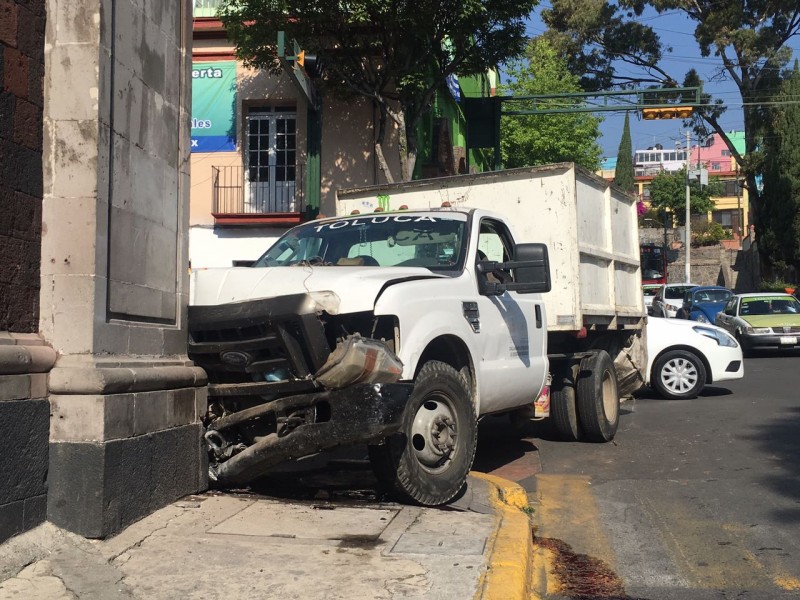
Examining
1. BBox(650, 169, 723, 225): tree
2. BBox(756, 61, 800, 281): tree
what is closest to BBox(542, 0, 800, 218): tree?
BBox(756, 61, 800, 281): tree

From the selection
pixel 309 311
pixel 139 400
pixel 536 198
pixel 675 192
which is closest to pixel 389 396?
pixel 309 311

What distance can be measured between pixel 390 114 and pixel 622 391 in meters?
Result: 9.27

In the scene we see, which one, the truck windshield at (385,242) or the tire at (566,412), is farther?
the tire at (566,412)

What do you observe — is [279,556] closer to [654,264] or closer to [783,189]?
[783,189]

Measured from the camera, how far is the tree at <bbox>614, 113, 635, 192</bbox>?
68.9m

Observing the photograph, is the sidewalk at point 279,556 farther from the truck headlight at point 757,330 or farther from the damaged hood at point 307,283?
the truck headlight at point 757,330

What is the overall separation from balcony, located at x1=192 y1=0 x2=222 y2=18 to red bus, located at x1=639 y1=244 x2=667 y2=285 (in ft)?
95.1

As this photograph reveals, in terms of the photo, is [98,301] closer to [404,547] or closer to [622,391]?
[404,547]

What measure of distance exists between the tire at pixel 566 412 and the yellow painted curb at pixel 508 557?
283 centimetres

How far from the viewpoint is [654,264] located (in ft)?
147

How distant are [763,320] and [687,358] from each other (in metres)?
9.37

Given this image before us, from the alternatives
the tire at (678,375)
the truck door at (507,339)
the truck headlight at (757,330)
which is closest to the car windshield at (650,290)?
the truck headlight at (757,330)

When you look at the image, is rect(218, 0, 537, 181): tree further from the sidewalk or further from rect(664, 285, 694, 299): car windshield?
rect(664, 285, 694, 299): car windshield

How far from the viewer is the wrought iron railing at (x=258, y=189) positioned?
20.2m
